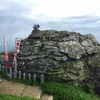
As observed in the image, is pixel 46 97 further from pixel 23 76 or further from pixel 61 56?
pixel 61 56

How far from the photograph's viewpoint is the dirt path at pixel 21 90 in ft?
79.9

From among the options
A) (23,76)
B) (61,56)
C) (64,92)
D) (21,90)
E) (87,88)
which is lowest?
(87,88)

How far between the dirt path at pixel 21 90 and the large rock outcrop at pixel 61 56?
205 centimetres

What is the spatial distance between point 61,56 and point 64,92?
4.00m

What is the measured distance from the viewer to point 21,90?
82.5 feet

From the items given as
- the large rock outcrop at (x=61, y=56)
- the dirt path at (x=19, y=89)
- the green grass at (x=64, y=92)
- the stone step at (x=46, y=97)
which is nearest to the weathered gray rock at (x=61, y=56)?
the large rock outcrop at (x=61, y=56)

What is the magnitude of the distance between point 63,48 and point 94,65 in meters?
3.83

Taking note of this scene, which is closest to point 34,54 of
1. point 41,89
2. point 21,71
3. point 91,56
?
point 21,71

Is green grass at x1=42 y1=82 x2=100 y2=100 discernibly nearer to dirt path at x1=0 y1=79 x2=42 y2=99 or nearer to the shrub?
dirt path at x1=0 y1=79 x2=42 y2=99

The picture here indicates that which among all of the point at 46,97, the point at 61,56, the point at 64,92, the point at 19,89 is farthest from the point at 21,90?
the point at 61,56

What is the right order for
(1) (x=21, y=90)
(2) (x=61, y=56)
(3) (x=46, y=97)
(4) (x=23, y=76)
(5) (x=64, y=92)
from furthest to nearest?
1. (2) (x=61, y=56)
2. (4) (x=23, y=76)
3. (5) (x=64, y=92)
4. (1) (x=21, y=90)
5. (3) (x=46, y=97)

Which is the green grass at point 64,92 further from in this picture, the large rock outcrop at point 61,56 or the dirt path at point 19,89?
the large rock outcrop at point 61,56

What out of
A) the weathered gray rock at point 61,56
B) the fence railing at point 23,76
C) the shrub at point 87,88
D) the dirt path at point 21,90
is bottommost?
the shrub at point 87,88

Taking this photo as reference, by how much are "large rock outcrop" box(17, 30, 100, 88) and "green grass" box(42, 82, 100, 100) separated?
1.02 m
